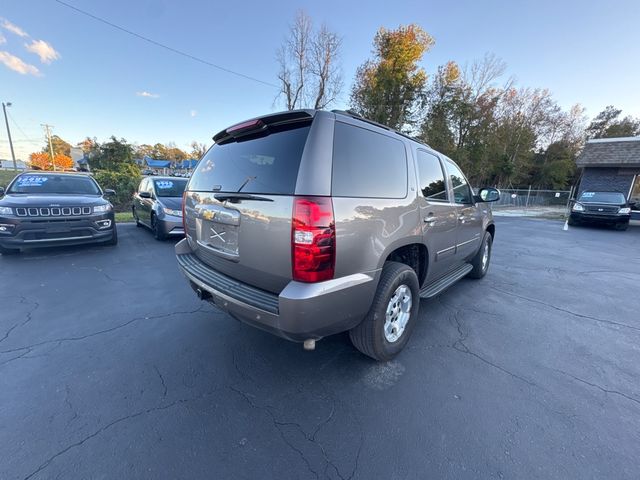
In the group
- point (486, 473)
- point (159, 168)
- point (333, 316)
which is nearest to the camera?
point (486, 473)

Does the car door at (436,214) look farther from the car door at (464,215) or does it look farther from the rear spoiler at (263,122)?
the rear spoiler at (263,122)

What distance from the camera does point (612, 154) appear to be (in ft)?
56.5

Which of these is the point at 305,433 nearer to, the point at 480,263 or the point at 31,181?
the point at 480,263

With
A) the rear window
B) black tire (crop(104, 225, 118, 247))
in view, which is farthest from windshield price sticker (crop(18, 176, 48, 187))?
the rear window

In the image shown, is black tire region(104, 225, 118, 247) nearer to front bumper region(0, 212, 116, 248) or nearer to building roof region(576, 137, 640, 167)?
front bumper region(0, 212, 116, 248)

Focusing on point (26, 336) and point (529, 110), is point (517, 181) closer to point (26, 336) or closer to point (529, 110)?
point (529, 110)

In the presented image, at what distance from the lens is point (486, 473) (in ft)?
5.06

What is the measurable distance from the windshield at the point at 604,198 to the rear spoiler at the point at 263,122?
16.7m

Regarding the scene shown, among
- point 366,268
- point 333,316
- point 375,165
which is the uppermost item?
point 375,165

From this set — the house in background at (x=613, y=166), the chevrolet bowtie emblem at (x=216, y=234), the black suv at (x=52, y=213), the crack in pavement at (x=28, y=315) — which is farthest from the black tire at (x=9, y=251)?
the house in background at (x=613, y=166)

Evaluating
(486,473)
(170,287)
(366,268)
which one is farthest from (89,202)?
(486,473)

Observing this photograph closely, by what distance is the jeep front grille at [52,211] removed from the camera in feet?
15.2

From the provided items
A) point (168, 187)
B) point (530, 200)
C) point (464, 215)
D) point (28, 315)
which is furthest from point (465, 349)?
point (530, 200)

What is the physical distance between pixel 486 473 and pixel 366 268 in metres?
→ 1.37
